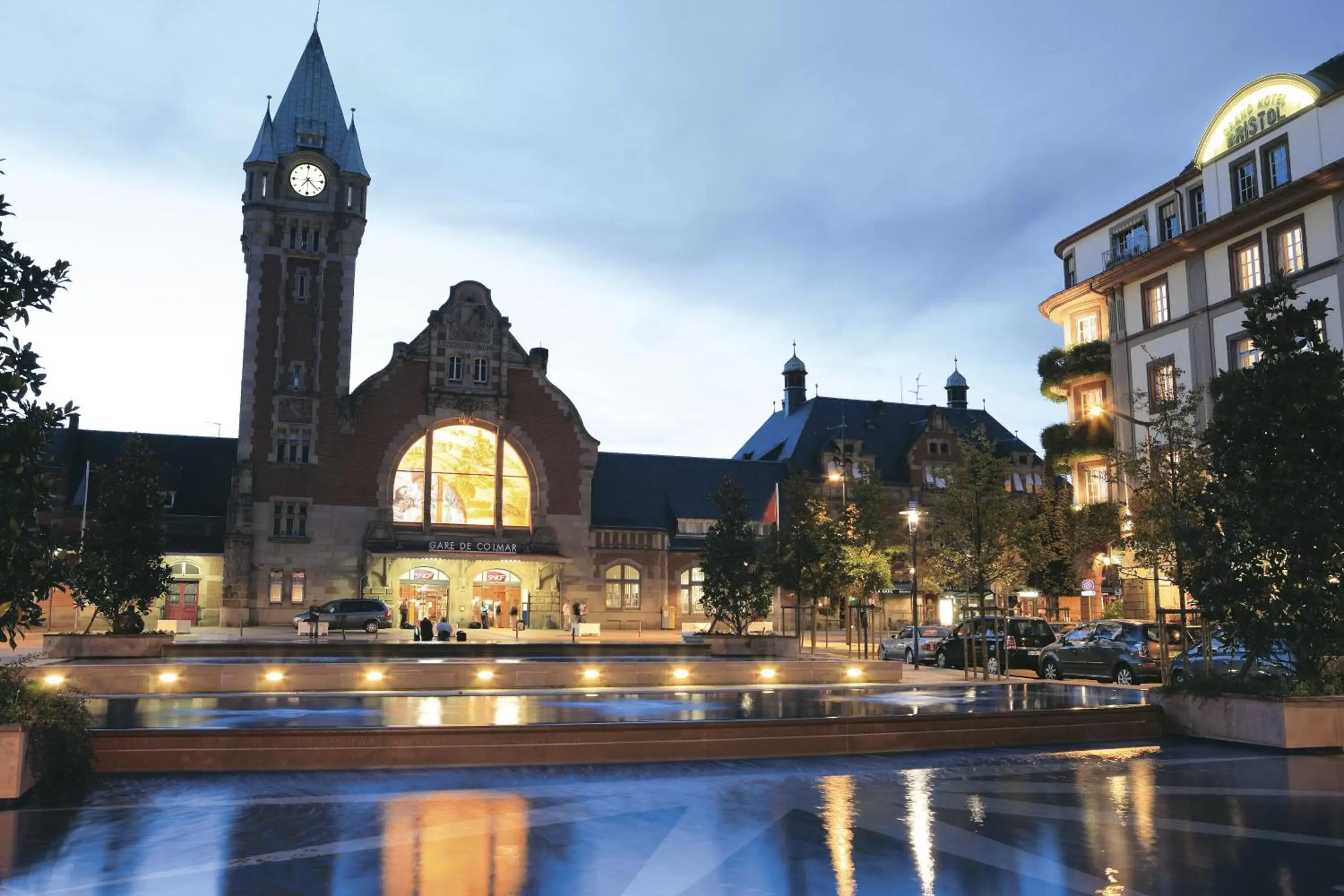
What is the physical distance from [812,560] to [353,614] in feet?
68.8

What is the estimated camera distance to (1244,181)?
137 ft

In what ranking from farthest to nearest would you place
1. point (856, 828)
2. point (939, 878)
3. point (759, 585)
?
point (759, 585) < point (856, 828) < point (939, 878)

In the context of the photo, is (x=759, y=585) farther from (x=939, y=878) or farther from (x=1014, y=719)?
(x=939, y=878)

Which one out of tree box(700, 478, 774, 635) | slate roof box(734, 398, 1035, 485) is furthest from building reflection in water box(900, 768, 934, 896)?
slate roof box(734, 398, 1035, 485)

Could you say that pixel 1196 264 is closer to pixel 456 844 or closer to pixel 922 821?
pixel 922 821

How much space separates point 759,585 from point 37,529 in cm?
2987

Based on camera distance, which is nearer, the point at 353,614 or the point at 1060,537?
the point at 353,614

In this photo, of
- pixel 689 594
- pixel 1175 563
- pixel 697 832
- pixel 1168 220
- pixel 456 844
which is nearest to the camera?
pixel 456 844

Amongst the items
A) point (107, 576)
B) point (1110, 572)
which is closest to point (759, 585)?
point (1110, 572)

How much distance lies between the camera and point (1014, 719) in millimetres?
16484

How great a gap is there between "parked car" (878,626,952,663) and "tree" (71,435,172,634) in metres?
24.5

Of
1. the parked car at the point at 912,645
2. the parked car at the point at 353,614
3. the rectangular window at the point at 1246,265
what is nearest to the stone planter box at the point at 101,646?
the parked car at the point at 353,614

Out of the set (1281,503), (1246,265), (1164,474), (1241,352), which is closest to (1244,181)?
(1246,265)

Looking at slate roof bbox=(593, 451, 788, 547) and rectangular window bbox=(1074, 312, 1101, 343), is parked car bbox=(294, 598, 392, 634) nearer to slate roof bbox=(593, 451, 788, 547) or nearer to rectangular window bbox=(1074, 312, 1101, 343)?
slate roof bbox=(593, 451, 788, 547)
